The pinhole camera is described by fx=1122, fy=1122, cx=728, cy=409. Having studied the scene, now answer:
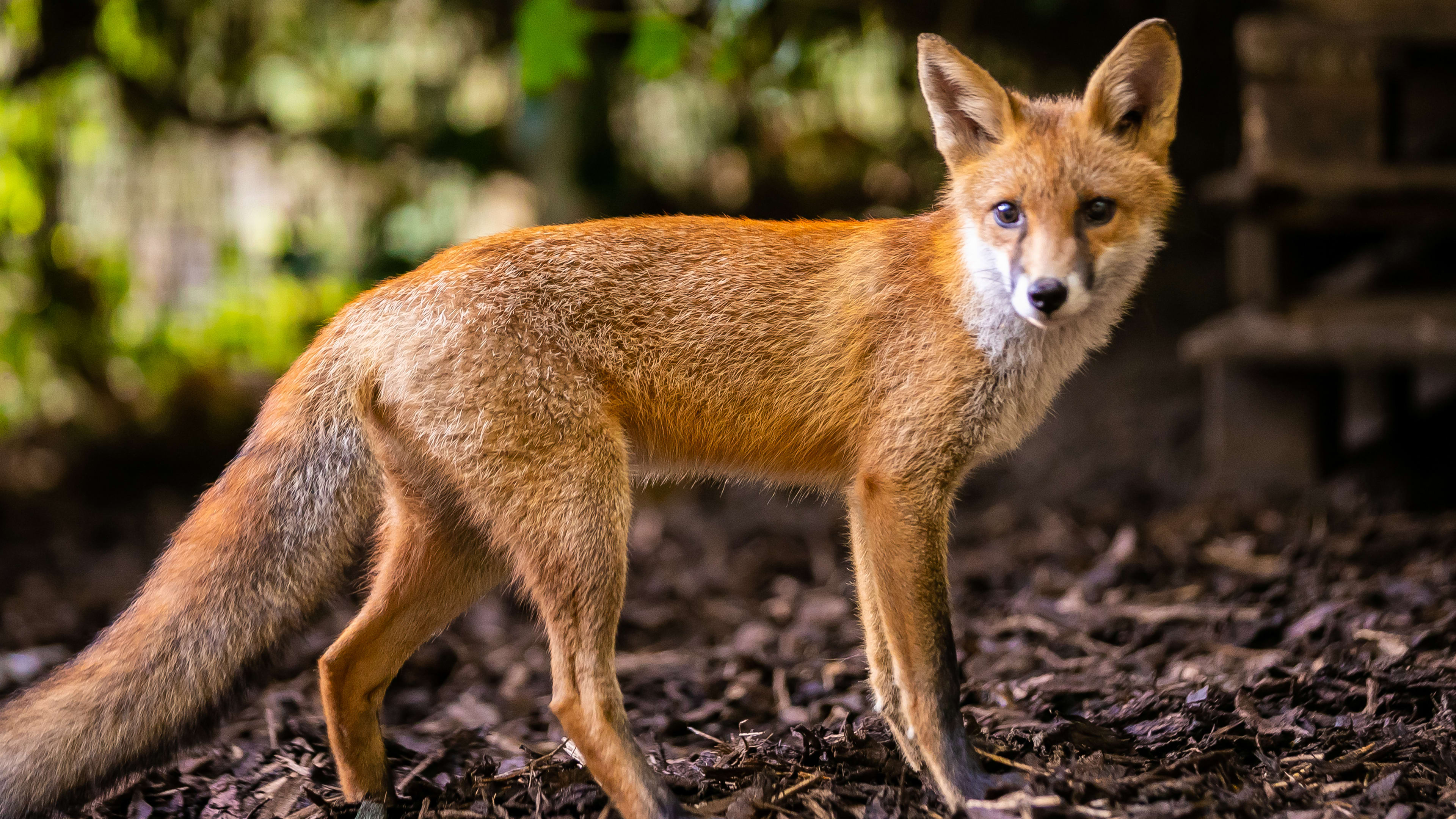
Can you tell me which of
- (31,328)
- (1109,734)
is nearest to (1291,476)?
(1109,734)

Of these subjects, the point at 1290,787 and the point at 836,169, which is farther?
the point at 836,169

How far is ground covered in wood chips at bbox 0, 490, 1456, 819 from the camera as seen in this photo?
298 centimetres

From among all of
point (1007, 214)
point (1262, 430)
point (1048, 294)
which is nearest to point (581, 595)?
point (1048, 294)

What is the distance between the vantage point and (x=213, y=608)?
289 cm

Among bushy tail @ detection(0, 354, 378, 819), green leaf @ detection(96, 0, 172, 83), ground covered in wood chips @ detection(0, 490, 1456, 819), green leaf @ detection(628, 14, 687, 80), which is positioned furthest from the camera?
green leaf @ detection(96, 0, 172, 83)

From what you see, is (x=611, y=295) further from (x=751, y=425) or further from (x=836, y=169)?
(x=836, y=169)

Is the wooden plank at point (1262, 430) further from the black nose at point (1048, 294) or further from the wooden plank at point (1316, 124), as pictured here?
the black nose at point (1048, 294)

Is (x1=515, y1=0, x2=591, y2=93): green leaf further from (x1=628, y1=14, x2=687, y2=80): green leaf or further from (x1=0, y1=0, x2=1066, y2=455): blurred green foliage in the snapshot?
(x1=0, y1=0, x2=1066, y2=455): blurred green foliage

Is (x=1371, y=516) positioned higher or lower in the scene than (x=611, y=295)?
lower

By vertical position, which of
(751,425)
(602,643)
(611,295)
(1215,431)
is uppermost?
(611,295)

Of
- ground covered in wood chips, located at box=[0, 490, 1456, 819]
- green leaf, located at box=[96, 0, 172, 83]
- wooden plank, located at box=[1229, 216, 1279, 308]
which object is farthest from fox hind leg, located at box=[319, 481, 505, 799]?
green leaf, located at box=[96, 0, 172, 83]

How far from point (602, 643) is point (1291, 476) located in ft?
14.7

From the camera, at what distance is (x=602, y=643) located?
2.89m

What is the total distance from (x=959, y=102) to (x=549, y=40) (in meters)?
2.80
